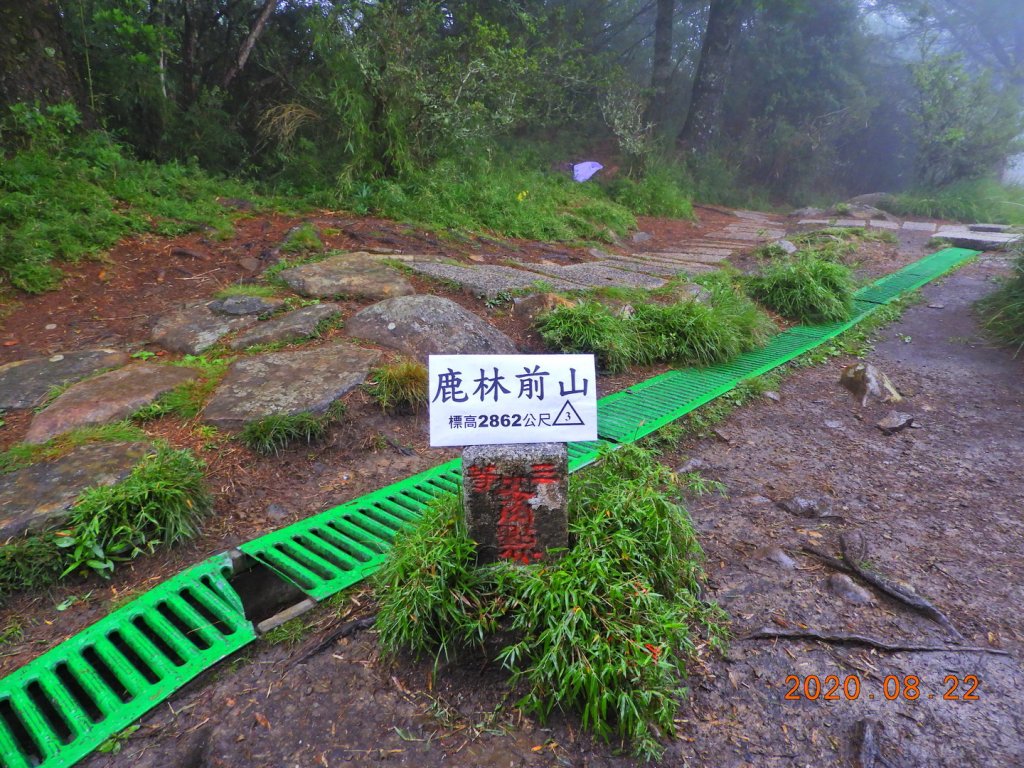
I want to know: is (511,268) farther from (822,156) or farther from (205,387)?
(822,156)

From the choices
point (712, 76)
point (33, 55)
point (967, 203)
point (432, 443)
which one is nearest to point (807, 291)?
point (432, 443)

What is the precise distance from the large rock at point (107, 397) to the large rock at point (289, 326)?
0.46 m

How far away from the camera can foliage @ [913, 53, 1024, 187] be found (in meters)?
11.5

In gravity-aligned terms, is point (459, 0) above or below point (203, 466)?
above

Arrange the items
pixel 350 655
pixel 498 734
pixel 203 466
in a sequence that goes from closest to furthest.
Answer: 1. pixel 498 734
2. pixel 350 655
3. pixel 203 466

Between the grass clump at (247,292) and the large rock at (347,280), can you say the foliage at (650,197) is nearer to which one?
the large rock at (347,280)

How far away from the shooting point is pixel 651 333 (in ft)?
15.1

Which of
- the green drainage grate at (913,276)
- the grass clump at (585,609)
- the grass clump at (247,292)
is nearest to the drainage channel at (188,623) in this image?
the grass clump at (585,609)

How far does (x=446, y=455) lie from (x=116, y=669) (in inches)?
64.7

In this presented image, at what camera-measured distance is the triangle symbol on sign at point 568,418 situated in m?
1.75

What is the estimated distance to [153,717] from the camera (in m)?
1.69

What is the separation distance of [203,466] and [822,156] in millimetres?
15453

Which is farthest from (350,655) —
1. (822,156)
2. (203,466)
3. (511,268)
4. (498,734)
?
(822,156)
